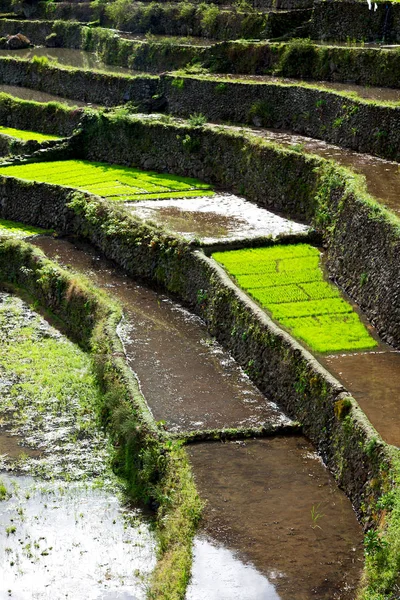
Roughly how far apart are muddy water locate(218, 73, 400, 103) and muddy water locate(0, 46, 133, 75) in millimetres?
7919

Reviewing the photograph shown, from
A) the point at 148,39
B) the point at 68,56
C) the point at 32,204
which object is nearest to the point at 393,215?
the point at 32,204

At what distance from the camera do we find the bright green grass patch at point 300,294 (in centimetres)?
1366

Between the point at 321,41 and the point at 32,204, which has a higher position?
the point at 321,41

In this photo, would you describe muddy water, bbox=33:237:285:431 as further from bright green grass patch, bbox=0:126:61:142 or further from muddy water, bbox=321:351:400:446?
bright green grass patch, bbox=0:126:61:142

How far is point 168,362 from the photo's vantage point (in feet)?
48.3

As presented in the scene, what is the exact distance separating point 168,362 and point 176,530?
4.39 metres

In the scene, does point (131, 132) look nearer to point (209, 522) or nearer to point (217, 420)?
point (217, 420)

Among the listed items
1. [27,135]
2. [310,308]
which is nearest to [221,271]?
[310,308]

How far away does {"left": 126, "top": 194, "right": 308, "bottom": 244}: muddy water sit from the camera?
18328 millimetres

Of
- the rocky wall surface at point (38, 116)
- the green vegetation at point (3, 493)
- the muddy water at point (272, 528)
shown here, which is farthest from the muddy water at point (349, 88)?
the green vegetation at point (3, 493)

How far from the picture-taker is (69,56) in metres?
38.2

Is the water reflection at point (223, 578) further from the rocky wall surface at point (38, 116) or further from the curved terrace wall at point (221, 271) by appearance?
the rocky wall surface at point (38, 116)

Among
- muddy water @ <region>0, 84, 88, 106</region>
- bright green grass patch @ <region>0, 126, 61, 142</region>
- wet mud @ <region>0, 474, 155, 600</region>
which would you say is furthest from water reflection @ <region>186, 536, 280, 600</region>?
muddy water @ <region>0, 84, 88, 106</region>

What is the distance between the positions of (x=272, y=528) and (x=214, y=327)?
18.0 feet
